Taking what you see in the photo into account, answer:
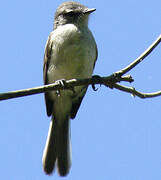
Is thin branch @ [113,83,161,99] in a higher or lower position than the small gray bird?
lower

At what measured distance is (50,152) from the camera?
6375 mm

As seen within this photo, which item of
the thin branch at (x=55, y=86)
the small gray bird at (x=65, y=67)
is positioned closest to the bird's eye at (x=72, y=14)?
the small gray bird at (x=65, y=67)

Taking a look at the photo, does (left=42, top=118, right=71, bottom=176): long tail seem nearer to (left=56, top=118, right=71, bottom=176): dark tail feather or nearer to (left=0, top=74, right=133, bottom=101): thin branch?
(left=56, top=118, right=71, bottom=176): dark tail feather

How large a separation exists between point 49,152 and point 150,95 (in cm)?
276

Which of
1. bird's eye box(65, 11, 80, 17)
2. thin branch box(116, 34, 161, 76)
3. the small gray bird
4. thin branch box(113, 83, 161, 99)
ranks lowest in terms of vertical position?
thin branch box(113, 83, 161, 99)

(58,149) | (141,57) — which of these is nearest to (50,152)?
(58,149)

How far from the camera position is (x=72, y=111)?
6773 mm

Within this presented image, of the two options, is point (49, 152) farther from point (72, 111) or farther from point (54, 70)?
point (54, 70)

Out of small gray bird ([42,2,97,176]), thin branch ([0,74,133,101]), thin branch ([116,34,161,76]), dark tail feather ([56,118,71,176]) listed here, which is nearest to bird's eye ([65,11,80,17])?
small gray bird ([42,2,97,176])

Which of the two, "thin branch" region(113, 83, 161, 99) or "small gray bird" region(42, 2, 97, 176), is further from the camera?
"small gray bird" region(42, 2, 97, 176)

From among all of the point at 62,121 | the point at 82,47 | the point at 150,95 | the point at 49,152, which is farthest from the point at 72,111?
the point at 150,95

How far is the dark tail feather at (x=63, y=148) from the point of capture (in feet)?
20.3

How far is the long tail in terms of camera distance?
20.3 feet

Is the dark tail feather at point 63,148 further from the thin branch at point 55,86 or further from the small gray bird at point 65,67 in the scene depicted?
the thin branch at point 55,86
